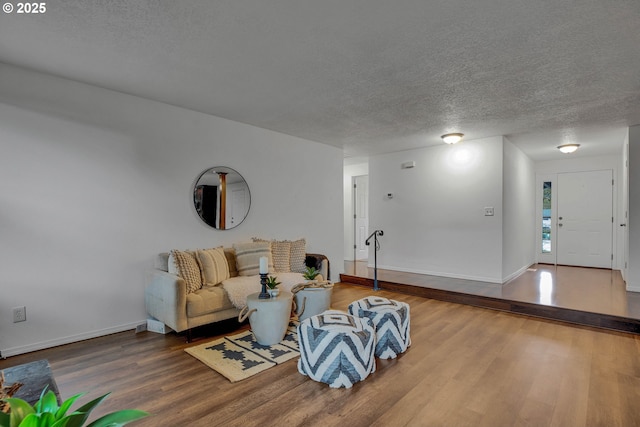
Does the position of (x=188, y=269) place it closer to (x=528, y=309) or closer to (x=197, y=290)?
(x=197, y=290)

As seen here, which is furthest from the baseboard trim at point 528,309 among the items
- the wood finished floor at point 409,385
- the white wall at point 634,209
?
the white wall at point 634,209

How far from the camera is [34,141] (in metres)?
2.88

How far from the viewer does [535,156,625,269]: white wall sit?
21.0ft

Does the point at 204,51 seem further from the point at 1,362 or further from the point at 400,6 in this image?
the point at 1,362

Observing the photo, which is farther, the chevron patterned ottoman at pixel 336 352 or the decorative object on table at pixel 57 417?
the chevron patterned ottoman at pixel 336 352

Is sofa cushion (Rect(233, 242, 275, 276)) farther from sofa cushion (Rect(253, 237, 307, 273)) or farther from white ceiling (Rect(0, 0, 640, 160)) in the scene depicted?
white ceiling (Rect(0, 0, 640, 160))

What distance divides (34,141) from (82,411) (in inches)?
122

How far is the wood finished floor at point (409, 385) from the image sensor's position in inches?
77.7

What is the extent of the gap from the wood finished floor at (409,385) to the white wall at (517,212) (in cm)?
219

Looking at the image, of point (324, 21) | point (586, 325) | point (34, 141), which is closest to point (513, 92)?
point (324, 21)

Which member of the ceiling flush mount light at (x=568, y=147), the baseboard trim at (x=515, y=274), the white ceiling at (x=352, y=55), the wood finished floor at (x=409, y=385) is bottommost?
the wood finished floor at (x=409, y=385)

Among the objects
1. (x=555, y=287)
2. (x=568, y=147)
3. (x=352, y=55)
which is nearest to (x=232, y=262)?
(x=352, y=55)

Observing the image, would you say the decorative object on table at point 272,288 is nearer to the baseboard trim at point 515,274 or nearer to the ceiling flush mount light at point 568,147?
the baseboard trim at point 515,274

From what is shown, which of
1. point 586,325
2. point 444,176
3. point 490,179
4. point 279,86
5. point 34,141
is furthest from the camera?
point 444,176
